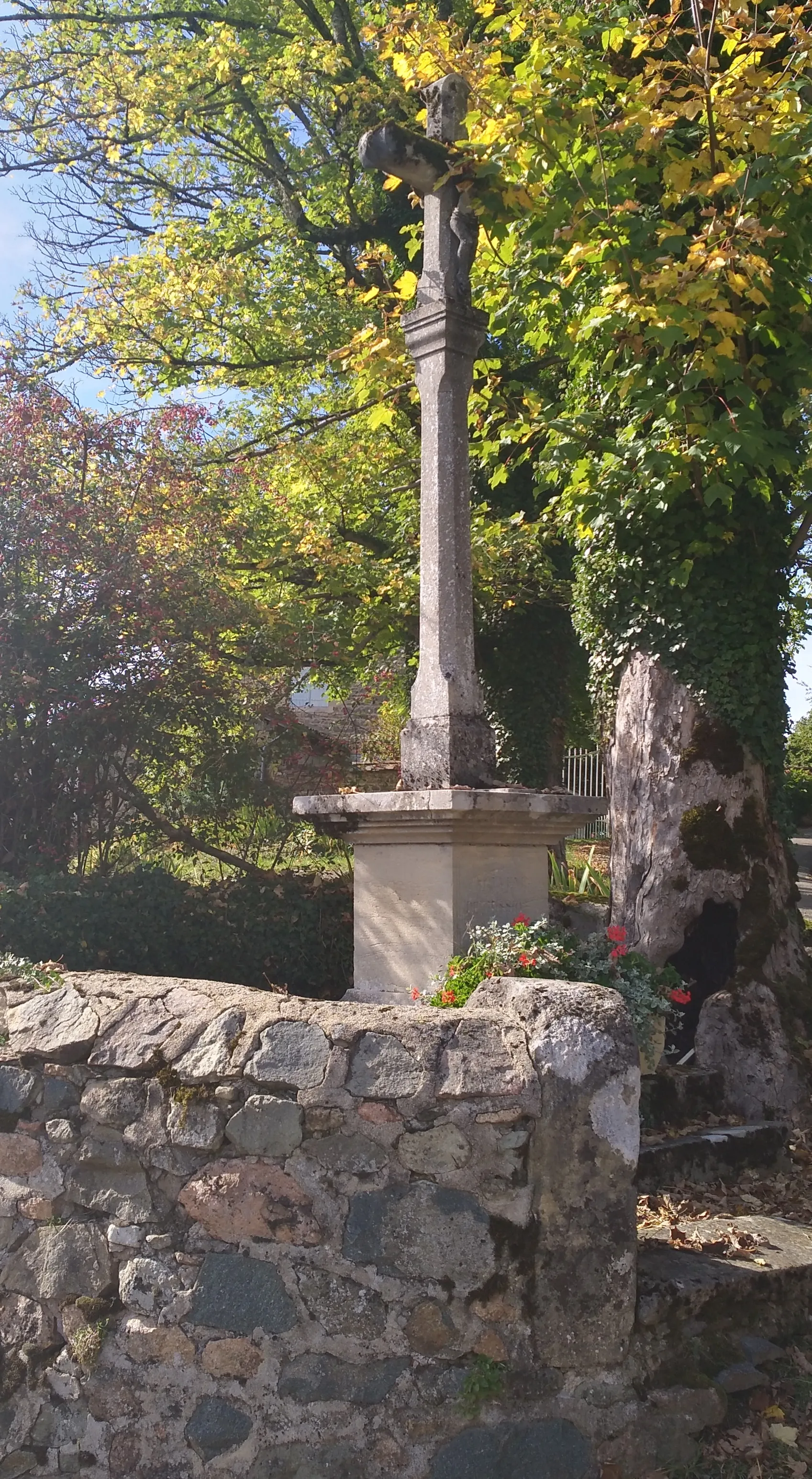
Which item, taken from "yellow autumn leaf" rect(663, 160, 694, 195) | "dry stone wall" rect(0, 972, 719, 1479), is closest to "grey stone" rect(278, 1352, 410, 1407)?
"dry stone wall" rect(0, 972, 719, 1479)

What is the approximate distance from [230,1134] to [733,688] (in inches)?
168

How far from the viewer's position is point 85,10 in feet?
37.7

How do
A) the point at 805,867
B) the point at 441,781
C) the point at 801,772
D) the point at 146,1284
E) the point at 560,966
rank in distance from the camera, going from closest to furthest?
the point at 146,1284
the point at 560,966
the point at 441,781
the point at 805,867
the point at 801,772

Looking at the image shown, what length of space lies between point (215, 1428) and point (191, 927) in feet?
13.2

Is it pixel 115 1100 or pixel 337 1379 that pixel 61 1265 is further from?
pixel 337 1379

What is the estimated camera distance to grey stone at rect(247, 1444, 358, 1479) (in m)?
2.94

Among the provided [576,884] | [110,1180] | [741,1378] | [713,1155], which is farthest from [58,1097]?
[576,884]

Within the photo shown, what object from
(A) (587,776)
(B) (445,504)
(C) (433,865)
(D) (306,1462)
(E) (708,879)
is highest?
(B) (445,504)

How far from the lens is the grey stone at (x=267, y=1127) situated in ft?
10.1

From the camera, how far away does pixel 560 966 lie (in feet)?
13.9

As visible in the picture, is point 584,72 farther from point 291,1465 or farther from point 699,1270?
point 291,1465

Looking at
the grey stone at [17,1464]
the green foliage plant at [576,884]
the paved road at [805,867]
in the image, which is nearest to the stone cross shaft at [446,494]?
the grey stone at [17,1464]

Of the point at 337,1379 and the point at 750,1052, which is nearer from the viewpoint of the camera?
the point at 337,1379

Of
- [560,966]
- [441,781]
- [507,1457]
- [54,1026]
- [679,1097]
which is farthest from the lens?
[679,1097]
